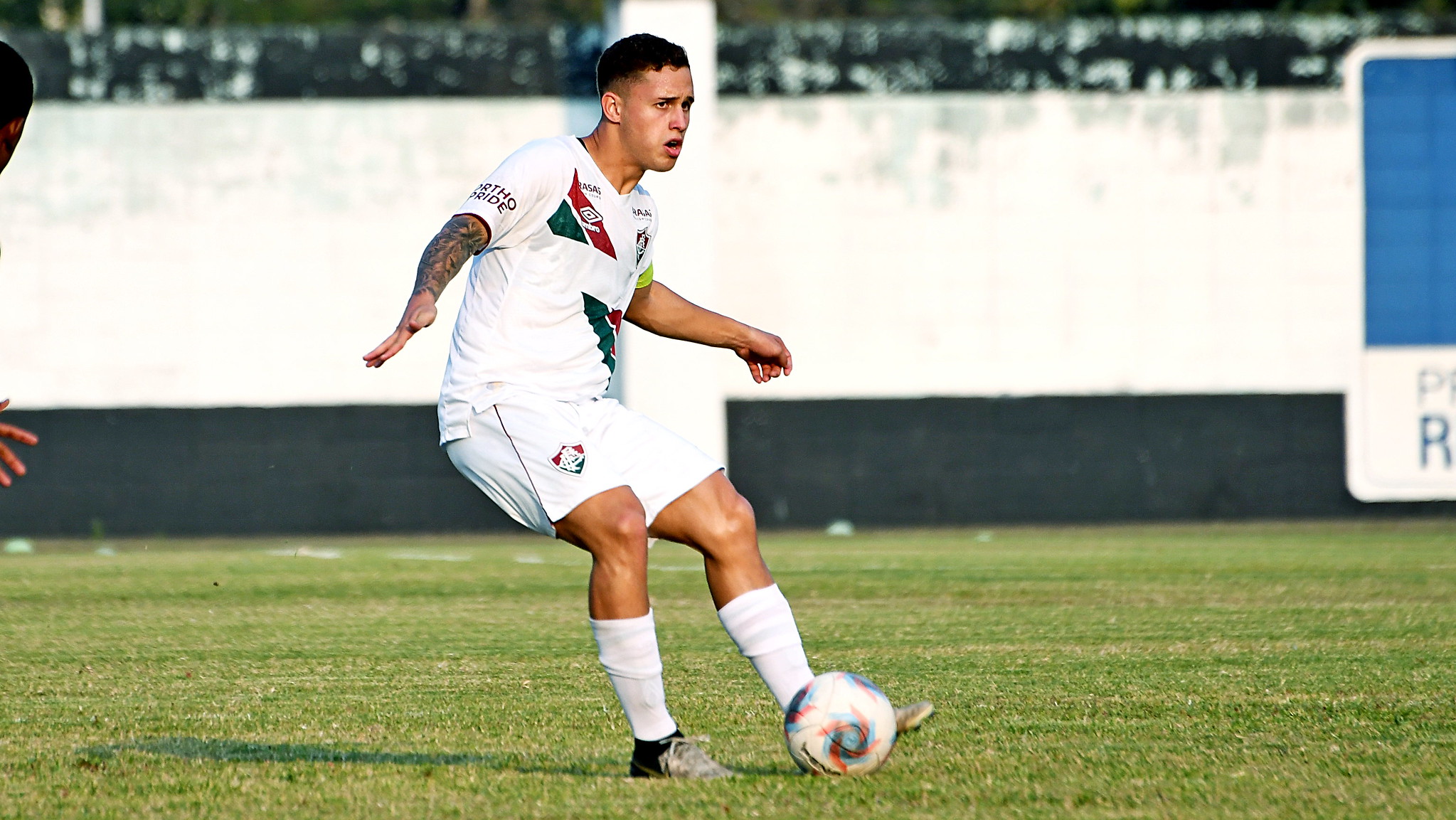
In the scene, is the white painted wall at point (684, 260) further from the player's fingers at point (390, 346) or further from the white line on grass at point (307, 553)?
the player's fingers at point (390, 346)

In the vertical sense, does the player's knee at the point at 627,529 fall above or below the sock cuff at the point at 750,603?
above

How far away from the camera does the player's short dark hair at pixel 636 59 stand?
16.4 feet

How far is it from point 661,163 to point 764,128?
1304 cm

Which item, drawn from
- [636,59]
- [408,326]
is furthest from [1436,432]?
[408,326]

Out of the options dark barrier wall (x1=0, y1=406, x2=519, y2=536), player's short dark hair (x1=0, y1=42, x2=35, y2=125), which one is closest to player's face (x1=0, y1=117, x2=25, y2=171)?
player's short dark hair (x1=0, y1=42, x2=35, y2=125)

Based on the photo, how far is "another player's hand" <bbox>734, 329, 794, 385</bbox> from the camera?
555cm

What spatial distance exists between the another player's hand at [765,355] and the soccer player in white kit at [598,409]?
1.84 ft

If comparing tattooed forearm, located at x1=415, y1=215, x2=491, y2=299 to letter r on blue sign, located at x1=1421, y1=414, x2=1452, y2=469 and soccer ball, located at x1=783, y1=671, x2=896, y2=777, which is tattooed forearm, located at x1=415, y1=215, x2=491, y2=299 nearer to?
soccer ball, located at x1=783, y1=671, x2=896, y2=777

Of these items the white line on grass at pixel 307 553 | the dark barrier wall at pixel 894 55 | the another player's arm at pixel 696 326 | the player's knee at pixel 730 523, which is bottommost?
the white line on grass at pixel 307 553

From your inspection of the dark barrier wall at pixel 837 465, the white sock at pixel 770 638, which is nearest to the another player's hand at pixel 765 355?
the white sock at pixel 770 638

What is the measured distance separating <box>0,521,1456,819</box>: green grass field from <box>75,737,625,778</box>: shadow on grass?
0.02m

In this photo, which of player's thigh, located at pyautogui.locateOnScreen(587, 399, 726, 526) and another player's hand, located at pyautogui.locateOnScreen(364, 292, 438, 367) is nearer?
another player's hand, located at pyautogui.locateOnScreen(364, 292, 438, 367)

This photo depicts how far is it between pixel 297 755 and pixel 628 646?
118 cm

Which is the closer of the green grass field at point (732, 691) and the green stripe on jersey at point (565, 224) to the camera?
the green grass field at point (732, 691)
